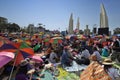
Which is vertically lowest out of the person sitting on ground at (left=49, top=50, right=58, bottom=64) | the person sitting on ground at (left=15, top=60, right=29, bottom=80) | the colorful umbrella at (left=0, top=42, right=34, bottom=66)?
the person sitting on ground at (left=49, top=50, right=58, bottom=64)

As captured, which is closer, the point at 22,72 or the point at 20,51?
the point at 22,72

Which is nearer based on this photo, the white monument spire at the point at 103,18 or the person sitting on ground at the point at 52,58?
the person sitting on ground at the point at 52,58

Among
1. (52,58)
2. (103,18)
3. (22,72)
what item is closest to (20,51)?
(22,72)

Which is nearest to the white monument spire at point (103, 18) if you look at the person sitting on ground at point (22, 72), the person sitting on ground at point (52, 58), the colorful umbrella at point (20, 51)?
the person sitting on ground at point (52, 58)

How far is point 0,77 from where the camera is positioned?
7.23 meters

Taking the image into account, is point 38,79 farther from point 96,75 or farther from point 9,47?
point 96,75

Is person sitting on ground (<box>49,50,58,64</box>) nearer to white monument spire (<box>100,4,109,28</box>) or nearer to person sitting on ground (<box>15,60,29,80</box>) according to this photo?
person sitting on ground (<box>15,60,29,80</box>)

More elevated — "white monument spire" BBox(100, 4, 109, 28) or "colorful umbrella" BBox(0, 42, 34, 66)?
"white monument spire" BBox(100, 4, 109, 28)

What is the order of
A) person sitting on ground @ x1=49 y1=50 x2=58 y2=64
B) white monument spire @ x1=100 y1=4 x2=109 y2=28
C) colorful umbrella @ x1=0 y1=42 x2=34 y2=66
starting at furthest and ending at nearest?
white monument spire @ x1=100 y1=4 x2=109 y2=28 → person sitting on ground @ x1=49 y1=50 x2=58 y2=64 → colorful umbrella @ x1=0 y1=42 x2=34 y2=66

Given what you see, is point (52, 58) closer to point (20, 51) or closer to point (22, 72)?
point (20, 51)

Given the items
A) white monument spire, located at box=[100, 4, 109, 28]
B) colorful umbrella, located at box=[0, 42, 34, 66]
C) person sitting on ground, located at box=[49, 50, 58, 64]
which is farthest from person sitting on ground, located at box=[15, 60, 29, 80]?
white monument spire, located at box=[100, 4, 109, 28]

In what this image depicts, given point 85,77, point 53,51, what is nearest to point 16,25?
point 53,51

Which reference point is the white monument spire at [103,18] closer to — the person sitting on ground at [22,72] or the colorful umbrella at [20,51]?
the colorful umbrella at [20,51]

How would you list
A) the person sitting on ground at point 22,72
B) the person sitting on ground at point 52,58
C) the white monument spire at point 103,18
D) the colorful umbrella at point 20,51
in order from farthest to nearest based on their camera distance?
1. the white monument spire at point 103,18
2. the person sitting on ground at point 52,58
3. the colorful umbrella at point 20,51
4. the person sitting on ground at point 22,72
